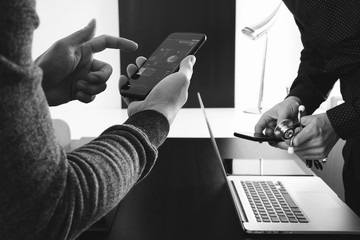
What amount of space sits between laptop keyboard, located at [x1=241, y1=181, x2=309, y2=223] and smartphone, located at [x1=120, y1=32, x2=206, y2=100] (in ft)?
1.09

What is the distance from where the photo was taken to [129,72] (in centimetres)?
112

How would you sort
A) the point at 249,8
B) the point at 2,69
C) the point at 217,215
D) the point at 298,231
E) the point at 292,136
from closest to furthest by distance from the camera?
the point at 2,69, the point at 298,231, the point at 217,215, the point at 292,136, the point at 249,8

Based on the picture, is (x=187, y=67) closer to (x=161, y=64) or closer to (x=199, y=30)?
(x=161, y=64)

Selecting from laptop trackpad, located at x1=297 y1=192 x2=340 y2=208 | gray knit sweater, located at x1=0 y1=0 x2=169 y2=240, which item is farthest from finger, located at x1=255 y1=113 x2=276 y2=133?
gray knit sweater, located at x1=0 y1=0 x2=169 y2=240

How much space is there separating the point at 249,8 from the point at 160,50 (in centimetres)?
445

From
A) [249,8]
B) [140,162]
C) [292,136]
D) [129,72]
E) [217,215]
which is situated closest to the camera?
[140,162]

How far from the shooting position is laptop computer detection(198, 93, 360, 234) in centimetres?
89

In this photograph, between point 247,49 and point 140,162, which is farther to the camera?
point 247,49

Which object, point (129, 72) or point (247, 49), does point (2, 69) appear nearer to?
point (129, 72)

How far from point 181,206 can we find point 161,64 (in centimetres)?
32

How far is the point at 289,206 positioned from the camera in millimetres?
991

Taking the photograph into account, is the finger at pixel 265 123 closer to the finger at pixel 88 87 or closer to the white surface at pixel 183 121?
the finger at pixel 88 87

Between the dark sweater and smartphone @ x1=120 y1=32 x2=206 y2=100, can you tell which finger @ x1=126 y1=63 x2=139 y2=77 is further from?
the dark sweater

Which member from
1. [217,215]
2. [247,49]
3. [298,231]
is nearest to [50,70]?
[217,215]
